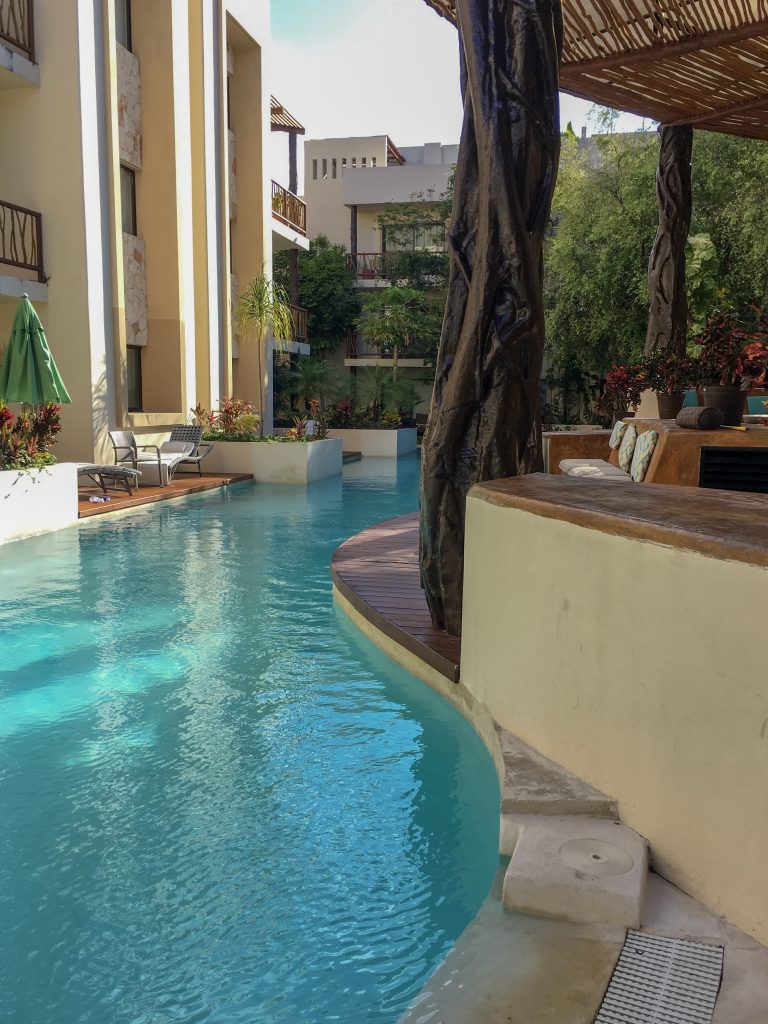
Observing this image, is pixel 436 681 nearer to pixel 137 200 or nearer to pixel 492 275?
pixel 492 275

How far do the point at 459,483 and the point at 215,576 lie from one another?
341cm

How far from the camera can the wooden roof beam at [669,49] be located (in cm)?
792

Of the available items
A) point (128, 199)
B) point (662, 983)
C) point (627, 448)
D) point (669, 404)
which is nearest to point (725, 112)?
point (669, 404)

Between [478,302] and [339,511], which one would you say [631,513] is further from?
[339,511]

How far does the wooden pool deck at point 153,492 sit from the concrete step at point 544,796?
8.44 m

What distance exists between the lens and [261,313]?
18.5 metres

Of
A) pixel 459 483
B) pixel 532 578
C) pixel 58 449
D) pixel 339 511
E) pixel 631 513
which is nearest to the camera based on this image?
pixel 631 513

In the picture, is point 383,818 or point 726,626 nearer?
point 726,626

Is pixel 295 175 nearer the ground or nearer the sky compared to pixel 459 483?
nearer the sky

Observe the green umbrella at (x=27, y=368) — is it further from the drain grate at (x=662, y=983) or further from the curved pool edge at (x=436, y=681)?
the drain grate at (x=662, y=983)

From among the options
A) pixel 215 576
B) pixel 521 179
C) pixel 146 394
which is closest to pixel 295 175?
pixel 146 394

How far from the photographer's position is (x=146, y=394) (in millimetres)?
16641

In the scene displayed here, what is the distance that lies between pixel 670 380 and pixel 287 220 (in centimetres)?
1703

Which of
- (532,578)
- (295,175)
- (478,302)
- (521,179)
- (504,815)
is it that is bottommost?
(504,815)
